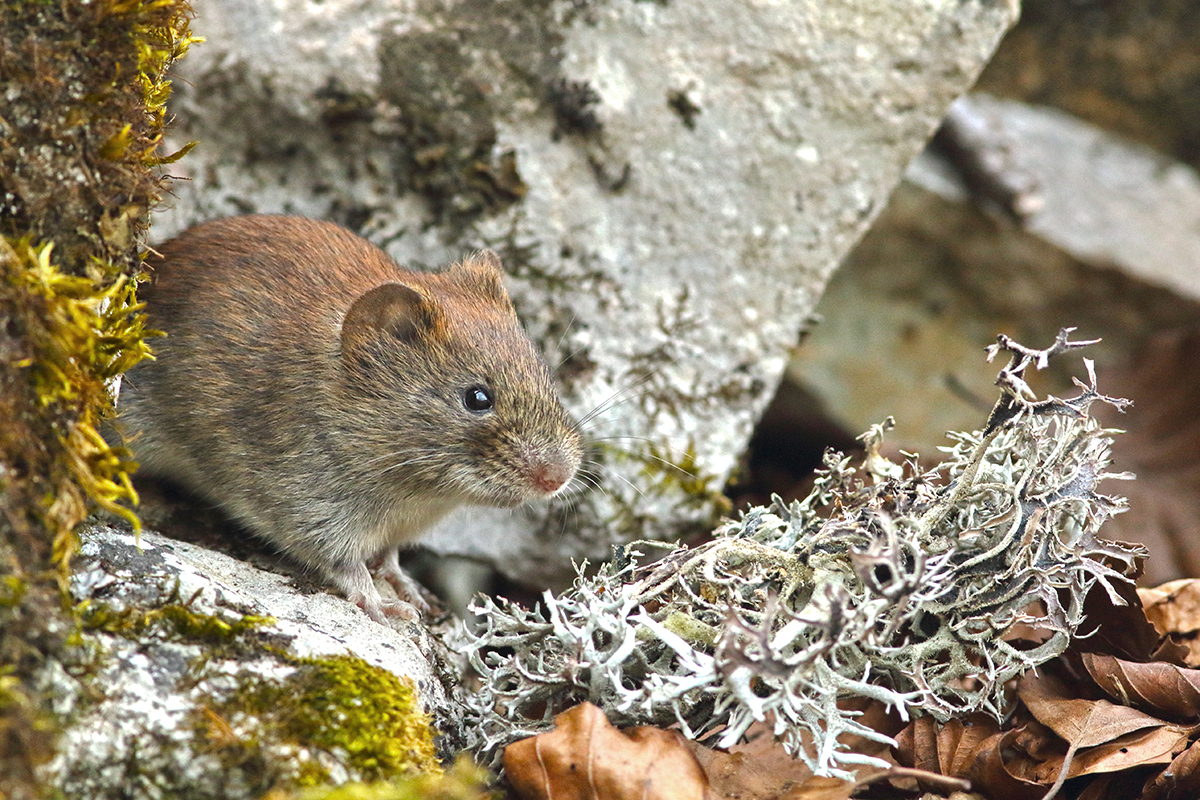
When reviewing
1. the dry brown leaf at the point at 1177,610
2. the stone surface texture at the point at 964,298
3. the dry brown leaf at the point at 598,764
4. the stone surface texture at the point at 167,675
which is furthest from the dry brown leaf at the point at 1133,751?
the stone surface texture at the point at 964,298

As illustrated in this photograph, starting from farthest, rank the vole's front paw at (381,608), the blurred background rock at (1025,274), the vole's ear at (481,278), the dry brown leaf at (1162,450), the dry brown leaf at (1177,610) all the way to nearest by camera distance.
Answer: the blurred background rock at (1025,274) < the dry brown leaf at (1162,450) < the vole's ear at (481,278) < the vole's front paw at (381,608) < the dry brown leaf at (1177,610)

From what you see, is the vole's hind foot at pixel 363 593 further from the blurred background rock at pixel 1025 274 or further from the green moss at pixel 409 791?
the blurred background rock at pixel 1025 274

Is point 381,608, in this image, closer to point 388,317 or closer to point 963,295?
point 388,317

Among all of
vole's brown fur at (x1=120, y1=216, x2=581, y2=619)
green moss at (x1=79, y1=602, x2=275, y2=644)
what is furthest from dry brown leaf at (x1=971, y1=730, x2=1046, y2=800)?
green moss at (x1=79, y1=602, x2=275, y2=644)

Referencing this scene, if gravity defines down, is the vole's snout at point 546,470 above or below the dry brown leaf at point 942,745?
below

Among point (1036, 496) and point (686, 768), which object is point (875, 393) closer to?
point (1036, 496)

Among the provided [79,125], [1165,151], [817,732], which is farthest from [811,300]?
[1165,151]

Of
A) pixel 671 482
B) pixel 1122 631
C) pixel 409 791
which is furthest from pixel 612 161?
pixel 409 791

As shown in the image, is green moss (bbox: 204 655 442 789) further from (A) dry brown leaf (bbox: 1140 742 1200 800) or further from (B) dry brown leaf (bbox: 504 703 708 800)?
(A) dry brown leaf (bbox: 1140 742 1200 800)
